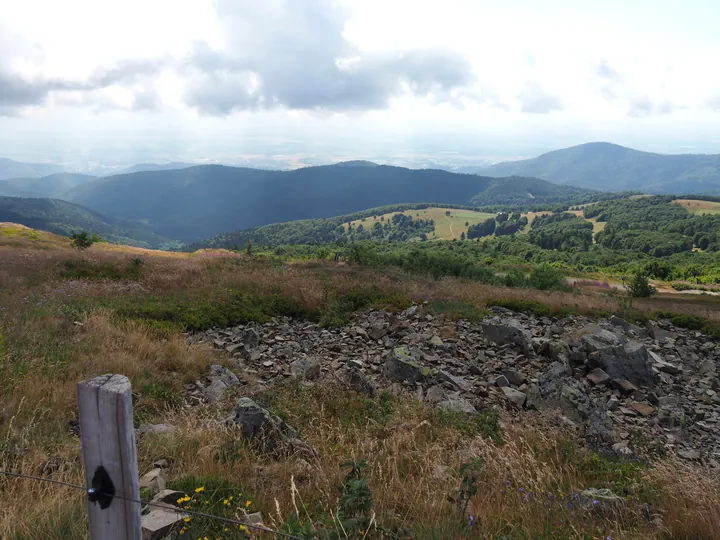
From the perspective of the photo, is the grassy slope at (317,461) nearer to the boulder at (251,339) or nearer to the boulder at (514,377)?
the boulder at (251,339)

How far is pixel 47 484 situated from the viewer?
12.0 ft

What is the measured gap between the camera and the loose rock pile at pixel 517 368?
6824 mm

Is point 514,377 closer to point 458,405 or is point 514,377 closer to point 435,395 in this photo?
point 435,395

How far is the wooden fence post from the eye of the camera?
1.95 meters

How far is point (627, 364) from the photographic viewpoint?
8.74 metres

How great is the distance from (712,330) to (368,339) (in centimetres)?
1161

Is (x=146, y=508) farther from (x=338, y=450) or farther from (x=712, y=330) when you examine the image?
(x=712, y=330)

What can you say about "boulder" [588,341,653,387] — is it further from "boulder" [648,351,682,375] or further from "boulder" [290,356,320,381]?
"boulder" [290,356,320,381]

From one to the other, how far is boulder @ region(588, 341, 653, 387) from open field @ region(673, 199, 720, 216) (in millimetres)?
210598

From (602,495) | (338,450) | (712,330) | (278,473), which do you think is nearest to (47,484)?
(278,473)

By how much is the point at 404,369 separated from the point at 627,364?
502 centimetres

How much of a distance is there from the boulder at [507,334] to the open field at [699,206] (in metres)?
210

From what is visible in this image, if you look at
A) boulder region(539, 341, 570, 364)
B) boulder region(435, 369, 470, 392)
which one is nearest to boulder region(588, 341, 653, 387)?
boulder region(539, 341, 570, 364)

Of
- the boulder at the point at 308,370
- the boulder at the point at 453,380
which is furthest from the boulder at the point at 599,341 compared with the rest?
the boulder at the point at 308,370
